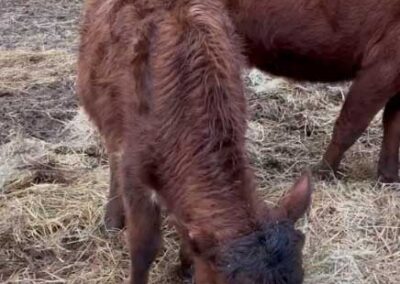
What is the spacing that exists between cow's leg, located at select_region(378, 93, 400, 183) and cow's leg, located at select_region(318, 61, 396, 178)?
1.09 feet

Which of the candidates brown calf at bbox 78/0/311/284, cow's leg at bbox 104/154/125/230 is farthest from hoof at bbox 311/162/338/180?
brown calf at bbox 78/0/311/284

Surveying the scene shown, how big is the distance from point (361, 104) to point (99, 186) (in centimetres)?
189

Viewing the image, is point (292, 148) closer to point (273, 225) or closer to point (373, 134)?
point (373, 134)

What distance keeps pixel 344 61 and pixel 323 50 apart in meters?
0.17

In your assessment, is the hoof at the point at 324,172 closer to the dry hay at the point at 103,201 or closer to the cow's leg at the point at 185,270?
the dry hay at the point at 103,201

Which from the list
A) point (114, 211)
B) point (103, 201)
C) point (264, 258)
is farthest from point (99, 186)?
point (264, 258)

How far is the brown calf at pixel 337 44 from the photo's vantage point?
591 centimetres

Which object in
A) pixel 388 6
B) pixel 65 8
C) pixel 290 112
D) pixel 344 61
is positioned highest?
pixel 388 6

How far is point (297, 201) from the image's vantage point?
379 centimetres

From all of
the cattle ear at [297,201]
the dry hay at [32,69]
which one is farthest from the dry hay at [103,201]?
the cattle ear at [297,201]

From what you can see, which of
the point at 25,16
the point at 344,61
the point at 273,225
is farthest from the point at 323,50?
the point at 25,16

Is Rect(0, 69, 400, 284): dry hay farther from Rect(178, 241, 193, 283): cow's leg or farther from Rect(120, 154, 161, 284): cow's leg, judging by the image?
Rect(120, 154, 161, 284): cow's leg

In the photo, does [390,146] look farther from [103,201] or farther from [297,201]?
[297,201]

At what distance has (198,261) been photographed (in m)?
3.75
